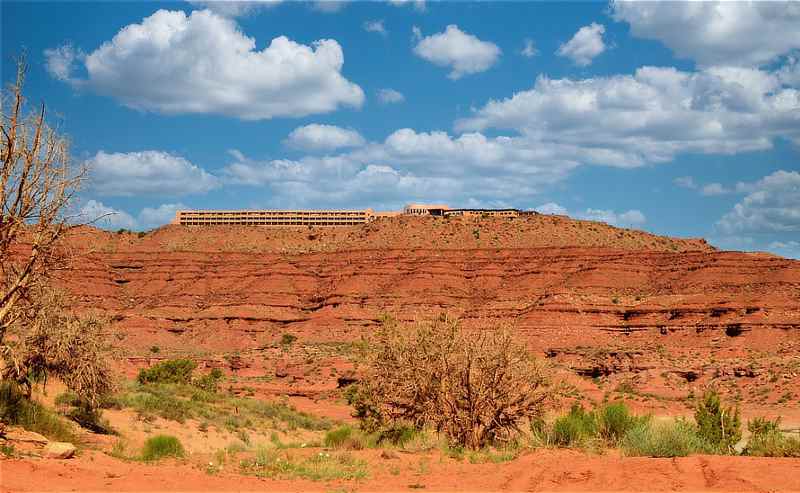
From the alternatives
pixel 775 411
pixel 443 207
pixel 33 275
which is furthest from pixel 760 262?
pixel 443 207

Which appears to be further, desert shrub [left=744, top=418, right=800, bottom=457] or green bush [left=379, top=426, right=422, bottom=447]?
green bush [left=379, top=426, right=422, bottom=447]

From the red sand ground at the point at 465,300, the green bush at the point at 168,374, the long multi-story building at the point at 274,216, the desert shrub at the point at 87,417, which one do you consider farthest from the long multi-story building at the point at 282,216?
the desert shrub at the point at 87,417

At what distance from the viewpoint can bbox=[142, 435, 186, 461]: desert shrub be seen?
1555 cm

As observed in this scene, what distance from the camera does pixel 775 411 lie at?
38.7 metres

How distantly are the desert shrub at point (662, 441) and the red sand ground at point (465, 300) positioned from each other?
11.6 feet

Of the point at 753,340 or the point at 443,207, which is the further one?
the point at 443,207

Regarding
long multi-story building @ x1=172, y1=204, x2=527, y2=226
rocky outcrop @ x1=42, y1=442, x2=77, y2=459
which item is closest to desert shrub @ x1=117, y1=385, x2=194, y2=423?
rocky outcrop @ x1=42, y1=442, x2=77, y2=459

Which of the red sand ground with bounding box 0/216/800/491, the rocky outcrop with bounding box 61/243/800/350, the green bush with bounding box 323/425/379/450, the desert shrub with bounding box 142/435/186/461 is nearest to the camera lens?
the desert shrub with bounding box 142/435/186/461

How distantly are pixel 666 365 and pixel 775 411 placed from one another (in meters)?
10.0

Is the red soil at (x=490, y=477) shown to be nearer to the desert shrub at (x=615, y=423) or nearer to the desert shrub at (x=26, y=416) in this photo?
the desert shrub at (x=615, y=423)

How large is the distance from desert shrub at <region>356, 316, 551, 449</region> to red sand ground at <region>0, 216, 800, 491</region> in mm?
2623

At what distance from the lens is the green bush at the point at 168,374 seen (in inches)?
1630

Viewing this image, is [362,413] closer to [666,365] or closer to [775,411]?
[775,411]

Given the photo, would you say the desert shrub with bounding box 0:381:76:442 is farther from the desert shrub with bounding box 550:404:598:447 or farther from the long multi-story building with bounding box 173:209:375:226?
the long multi-story building with bounding box 173:209:375:226
